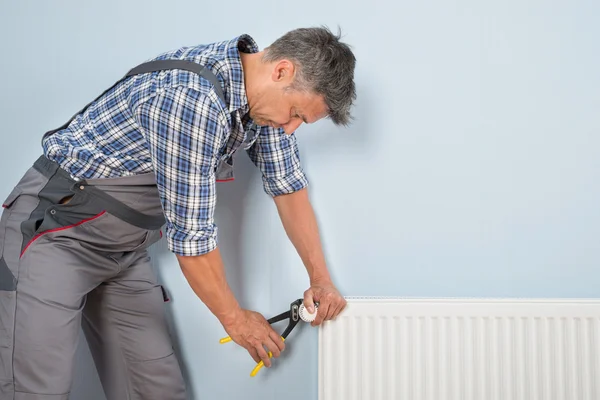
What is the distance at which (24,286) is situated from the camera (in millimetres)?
1169

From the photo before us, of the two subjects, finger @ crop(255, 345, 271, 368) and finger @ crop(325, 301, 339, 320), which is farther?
finger @ crop(325, 301, 339, 320)

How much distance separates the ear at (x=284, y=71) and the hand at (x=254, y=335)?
0.47 metres

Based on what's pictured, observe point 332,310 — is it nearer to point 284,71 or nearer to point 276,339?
point 276,339

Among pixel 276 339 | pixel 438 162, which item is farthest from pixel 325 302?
pixel 438 162

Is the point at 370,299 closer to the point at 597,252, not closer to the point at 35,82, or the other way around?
the point at 597,252

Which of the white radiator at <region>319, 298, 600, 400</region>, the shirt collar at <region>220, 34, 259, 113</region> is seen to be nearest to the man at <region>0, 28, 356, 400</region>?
the shirt collar at <region>220, 34, 259, 113</region>

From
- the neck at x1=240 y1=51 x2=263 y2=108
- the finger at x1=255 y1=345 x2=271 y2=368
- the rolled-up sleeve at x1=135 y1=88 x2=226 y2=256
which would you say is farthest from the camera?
the finger at x1=255 y1=345 x2=271 y2=368

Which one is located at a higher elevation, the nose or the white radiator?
the nose

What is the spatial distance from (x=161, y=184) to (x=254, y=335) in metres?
0.38

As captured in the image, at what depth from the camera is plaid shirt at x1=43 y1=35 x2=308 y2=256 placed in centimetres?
104

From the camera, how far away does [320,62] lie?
108cm

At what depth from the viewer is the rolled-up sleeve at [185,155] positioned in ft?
3.40

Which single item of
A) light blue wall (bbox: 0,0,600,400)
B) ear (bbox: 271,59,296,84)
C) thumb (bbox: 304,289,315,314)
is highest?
ear (bbox: 271,59,296,84)

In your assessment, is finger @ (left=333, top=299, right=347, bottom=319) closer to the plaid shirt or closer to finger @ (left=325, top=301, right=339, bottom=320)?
finger @ (left=325, top=301, right=339, bottom=320)
